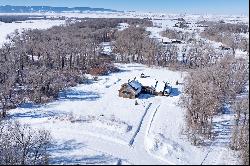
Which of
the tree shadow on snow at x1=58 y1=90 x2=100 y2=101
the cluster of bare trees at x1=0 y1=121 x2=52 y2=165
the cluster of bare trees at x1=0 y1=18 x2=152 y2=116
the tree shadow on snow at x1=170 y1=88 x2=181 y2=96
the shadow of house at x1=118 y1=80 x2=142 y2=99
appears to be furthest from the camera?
the tree shadow on snow at x1=170 y1=88 x2=181 y2=96

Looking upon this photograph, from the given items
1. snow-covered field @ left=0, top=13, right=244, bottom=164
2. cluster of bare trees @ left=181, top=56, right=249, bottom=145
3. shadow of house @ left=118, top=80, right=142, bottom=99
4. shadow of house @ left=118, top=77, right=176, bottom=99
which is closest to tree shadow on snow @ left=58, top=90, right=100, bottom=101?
snow-covered field @ left=0, top=13, right=244, bottom=164

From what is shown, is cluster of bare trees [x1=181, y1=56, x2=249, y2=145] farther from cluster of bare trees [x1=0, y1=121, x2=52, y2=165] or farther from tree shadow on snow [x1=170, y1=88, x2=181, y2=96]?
cluster of bare trees [x1=0, y1=121, x2=52, y2=165]

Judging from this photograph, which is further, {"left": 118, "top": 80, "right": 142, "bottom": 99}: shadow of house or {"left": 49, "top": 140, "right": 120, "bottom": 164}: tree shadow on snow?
{"left": 118, "top": 80, "right": 142, "bottom": 99}: shadow of house

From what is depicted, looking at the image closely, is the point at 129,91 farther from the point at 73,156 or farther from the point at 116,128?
the point at 73,156

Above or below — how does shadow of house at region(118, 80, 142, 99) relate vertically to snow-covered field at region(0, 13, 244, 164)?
above

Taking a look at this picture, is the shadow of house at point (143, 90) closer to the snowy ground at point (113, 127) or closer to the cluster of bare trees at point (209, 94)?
the snowy ground at point (113, 127)
